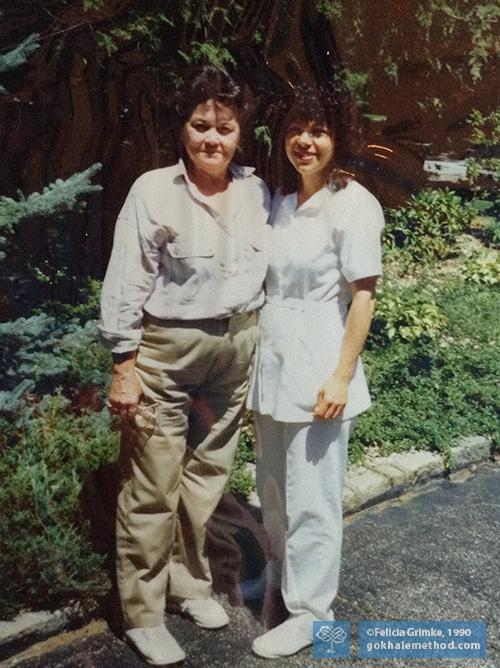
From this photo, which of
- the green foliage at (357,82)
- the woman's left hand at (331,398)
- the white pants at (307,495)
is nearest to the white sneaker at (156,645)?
the white pants at (307,495)

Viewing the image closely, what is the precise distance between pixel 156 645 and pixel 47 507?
0.73m

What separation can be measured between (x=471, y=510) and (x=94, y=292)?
293cm

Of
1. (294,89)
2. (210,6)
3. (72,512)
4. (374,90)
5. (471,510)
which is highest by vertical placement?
(210,6)

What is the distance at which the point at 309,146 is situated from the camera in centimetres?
240

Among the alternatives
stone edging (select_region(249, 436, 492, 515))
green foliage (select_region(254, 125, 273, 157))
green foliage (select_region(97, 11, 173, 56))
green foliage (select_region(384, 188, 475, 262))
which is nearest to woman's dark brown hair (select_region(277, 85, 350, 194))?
green foliage (select_region(254, 125, 273, 157))

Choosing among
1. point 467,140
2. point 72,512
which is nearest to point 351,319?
point 72,512

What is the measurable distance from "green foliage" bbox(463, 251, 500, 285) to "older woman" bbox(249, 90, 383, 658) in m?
5.66

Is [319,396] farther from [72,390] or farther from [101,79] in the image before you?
[101,79]

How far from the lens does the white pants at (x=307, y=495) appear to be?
2.52 meters

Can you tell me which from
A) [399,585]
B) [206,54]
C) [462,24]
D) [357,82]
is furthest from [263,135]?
[399,585]

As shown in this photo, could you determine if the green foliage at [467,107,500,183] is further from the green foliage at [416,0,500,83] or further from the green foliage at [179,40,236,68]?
the green foliage at [179,40,236,68]

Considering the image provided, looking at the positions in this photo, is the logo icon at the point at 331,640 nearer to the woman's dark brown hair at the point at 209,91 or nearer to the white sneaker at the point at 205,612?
the white sneaker at the point at 205,612

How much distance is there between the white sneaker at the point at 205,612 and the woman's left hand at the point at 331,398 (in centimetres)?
103

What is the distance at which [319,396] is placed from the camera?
2.44 metres
